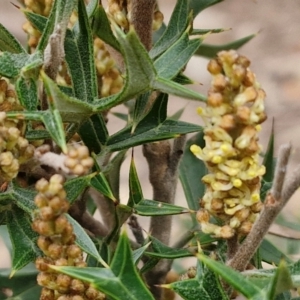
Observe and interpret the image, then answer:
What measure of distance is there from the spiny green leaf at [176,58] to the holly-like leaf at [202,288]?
0.15 m

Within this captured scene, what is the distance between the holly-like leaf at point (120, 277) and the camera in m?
0.36

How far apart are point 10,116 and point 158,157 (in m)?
0.24

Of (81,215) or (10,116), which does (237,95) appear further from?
(81,215)

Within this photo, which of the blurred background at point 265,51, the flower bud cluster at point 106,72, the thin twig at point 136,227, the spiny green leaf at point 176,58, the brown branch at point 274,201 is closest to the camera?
the brown branch at point 274,201

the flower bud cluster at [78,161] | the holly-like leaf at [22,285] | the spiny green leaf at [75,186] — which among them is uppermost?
the flower bud cluster at [78,161]

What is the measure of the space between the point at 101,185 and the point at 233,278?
141mm

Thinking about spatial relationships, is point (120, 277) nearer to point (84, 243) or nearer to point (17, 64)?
point (84, 243)

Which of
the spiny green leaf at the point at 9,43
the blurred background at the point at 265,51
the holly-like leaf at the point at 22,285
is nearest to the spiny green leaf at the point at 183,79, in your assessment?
the spiny green leaf at the point at 9,43

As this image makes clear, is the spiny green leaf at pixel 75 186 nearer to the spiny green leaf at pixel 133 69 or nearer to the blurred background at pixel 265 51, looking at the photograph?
the spiny green leaf at pixel 133 69

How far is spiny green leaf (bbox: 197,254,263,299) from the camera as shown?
344 mm

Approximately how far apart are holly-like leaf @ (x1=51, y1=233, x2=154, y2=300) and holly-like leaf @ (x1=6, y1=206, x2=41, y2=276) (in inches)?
2.7

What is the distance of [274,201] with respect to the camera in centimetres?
35

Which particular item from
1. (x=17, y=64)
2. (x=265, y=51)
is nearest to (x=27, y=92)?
(x=17, y=64)

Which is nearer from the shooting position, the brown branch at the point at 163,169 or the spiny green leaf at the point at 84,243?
the spiny green leaf at the point at 84,243
